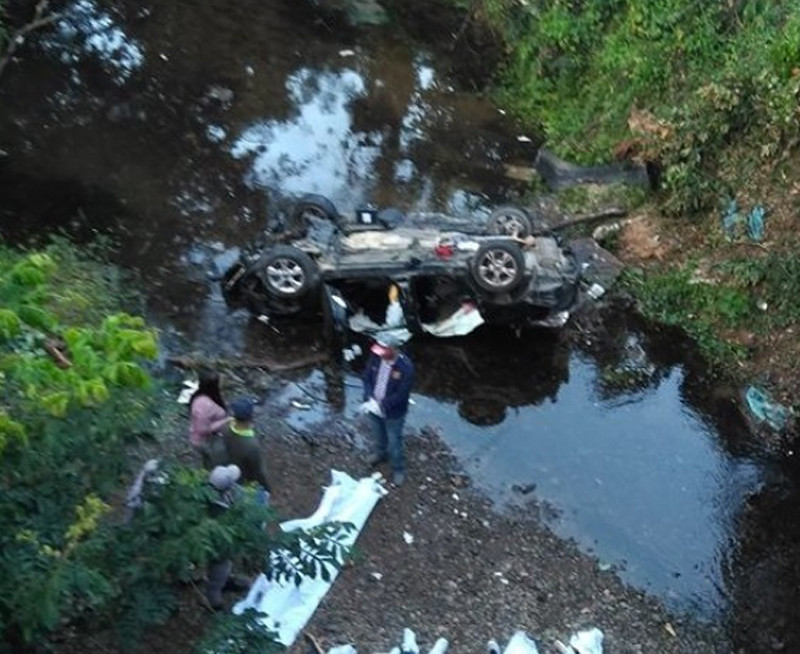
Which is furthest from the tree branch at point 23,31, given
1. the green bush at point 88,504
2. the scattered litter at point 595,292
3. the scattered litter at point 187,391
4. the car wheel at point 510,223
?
the scattered litter at point 595,292

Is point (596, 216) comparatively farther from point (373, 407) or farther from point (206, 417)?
point (206, 417)

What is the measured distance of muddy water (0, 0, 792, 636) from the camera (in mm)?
10133

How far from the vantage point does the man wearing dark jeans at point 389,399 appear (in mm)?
9078

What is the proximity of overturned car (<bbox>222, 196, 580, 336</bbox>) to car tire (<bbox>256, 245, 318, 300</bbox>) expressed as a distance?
10 millimetres

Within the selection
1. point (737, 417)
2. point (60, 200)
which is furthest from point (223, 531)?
point (60, 200)

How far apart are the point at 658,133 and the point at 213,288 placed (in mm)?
6445

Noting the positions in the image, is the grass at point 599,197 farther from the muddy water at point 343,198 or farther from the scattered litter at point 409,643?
the scattered litter at point 409,643

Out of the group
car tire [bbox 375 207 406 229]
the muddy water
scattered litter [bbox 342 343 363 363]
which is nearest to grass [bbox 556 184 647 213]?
the muddy water

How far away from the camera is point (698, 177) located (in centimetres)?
1371

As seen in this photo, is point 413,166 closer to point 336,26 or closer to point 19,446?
point 336,26

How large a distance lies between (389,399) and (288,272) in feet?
8.33

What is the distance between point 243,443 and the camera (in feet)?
25.1

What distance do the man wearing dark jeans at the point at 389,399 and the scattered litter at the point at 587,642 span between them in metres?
2.14

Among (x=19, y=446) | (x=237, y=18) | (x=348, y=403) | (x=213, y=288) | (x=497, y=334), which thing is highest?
(x=237, y=18)
